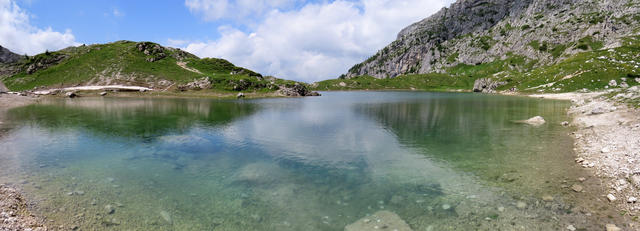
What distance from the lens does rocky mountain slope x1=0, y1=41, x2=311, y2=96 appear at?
14150cm

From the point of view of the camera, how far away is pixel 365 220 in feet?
47.6

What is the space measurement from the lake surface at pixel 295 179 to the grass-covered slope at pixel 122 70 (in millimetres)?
112757

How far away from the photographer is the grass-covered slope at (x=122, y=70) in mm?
142875

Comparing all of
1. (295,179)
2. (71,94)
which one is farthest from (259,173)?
(71,94)

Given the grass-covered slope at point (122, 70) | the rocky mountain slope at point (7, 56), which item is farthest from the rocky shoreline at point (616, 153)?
the rocky mountain slope at point (7, 56)

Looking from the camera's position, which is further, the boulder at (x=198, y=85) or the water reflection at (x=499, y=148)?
the boulder at (x=198, y=85)

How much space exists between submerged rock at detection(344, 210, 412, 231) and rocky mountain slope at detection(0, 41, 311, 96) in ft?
426

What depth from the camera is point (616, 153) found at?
21.6 m

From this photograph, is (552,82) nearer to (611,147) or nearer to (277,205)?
(611,147)

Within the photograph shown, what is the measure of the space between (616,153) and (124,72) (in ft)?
615

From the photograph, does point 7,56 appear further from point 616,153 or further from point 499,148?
point 616,153

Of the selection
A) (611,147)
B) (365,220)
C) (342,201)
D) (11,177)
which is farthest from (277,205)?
(611,147)

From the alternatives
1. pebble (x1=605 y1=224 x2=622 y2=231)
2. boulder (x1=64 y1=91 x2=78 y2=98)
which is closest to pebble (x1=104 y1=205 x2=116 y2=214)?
pebble (x1=605 y1=224 x2=622 y2=231)

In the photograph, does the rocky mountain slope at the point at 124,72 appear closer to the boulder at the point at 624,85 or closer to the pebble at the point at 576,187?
the pebble at the point at 576,187
